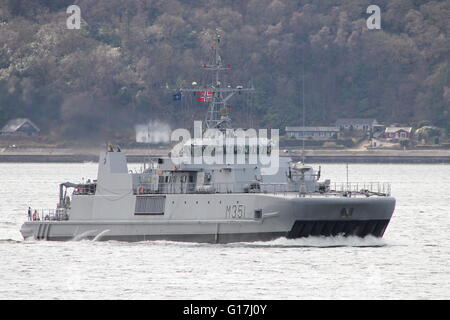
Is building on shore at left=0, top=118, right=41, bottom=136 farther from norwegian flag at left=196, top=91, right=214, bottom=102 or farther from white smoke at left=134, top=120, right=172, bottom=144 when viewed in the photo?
norwegian flag at left=196, top=91, right=214, bottom=102

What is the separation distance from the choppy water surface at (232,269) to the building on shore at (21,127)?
3137cm

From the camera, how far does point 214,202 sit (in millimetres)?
49500

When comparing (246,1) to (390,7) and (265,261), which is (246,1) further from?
(265,261)

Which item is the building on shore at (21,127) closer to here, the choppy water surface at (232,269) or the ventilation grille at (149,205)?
the choppy water surface at (232,269)

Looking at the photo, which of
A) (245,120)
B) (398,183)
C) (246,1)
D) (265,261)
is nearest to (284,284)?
(265,261)

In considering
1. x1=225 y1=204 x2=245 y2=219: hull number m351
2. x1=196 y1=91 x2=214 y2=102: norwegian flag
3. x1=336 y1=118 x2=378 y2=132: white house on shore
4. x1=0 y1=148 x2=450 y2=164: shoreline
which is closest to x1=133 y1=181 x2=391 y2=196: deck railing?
x1=225 y1=204 x2=245 y2=219: hull number m351

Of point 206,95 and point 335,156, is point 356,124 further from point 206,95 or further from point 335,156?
point 206,95

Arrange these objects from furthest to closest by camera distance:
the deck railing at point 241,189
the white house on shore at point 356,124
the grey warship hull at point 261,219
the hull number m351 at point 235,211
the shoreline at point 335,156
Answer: the white house on shore at point 356,124 → the shoreline at point 335,156 → the deck railing at point 241,189 → the hull number m351 at point 235,211 → the grey warship hull at point 261,219

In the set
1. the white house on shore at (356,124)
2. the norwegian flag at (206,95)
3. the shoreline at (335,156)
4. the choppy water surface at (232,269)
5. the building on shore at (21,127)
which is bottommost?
the choppy water surface at (232,269)

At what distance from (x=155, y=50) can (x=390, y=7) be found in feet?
143

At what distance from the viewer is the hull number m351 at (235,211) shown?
4894 centimetres

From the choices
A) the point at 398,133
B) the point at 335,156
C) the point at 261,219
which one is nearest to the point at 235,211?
the point at 261,219

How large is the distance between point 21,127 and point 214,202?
176 feet

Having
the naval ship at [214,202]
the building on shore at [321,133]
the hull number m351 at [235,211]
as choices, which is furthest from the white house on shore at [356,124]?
the hull number m351 at [235,211]
